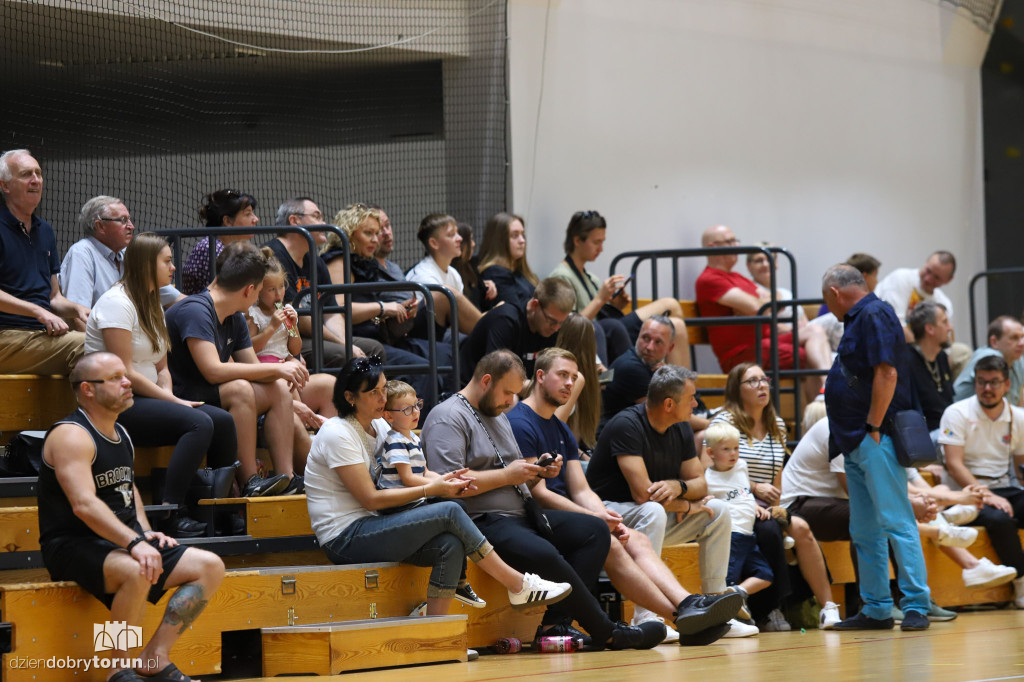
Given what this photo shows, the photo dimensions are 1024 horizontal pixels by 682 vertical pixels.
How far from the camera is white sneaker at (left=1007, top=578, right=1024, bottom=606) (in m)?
6.43

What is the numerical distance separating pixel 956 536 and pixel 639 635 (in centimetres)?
217

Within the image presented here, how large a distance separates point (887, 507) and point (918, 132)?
5738 millimetres

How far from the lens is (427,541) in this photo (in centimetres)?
441

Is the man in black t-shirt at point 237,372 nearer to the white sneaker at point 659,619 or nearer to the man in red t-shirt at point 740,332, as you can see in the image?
the white sneaker at point 659,619

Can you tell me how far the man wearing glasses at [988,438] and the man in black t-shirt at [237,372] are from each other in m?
3.54

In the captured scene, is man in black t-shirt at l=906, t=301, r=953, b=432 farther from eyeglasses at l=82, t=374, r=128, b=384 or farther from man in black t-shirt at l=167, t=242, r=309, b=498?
eyeglasses at l=82, t=374, r=128, b=384

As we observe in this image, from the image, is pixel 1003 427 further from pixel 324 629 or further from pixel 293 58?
pixel 293 58

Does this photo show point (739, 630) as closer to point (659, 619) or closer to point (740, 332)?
point (659, 619)

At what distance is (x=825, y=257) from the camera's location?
9.58 metres

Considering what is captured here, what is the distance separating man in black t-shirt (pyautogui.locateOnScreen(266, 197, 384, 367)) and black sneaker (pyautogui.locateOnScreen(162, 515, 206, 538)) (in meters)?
1.28

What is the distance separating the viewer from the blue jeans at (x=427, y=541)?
14.3ft

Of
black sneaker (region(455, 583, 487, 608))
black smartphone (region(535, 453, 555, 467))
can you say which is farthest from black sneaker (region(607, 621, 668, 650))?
black smartphone (region(535, 453, 555, 467))

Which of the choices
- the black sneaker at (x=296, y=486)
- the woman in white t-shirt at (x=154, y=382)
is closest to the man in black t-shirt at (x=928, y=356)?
the black sneaker at (x=296, y=486)

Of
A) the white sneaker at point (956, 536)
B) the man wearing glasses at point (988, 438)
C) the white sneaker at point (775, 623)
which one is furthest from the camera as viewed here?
the man wearing glasses at point (988, 438)
